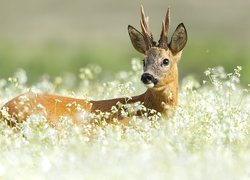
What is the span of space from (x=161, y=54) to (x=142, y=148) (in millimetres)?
3856

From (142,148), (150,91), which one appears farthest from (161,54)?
(142,148)

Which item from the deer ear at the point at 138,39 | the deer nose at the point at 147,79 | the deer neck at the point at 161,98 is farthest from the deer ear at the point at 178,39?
the deer nose at the point at 147,79

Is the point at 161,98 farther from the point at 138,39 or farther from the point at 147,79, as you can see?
the point at 138,39

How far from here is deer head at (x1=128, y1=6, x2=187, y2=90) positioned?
41.2 feet

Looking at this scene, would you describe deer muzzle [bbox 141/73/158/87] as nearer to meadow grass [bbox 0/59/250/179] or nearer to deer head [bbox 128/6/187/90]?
deer head [bbox 128/6/187/90]

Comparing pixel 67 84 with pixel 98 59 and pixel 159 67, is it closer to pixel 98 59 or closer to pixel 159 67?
pixel 159 67

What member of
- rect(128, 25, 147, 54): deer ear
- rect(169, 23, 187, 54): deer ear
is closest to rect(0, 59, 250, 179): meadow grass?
rect(169, 23, 187, 54): deer ear

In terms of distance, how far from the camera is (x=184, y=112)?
1148 cm

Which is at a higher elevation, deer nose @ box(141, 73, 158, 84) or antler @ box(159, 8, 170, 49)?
antler @ box(159, 8, 170, 49)

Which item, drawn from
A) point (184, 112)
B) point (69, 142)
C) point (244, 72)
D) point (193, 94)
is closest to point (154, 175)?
point (69, 142)

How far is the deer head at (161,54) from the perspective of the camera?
41.2 feet

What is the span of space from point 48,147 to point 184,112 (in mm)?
1989

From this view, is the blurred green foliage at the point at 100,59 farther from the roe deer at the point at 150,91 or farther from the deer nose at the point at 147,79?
the deer nose at the point at 147,79

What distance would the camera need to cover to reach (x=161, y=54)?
12.8m
